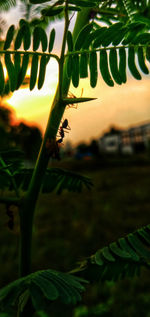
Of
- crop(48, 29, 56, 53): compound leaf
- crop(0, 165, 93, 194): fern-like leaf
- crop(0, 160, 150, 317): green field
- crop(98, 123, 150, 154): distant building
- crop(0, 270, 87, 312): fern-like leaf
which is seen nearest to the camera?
crop(0, 270, 87, 312): fern-like leaf

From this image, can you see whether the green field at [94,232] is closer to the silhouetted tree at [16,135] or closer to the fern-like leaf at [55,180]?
the silhouetted tree at [16,135]

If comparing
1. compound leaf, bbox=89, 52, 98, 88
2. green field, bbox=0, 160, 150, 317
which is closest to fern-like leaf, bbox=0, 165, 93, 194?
compound leaf, bbox=89, 52, 98, 88

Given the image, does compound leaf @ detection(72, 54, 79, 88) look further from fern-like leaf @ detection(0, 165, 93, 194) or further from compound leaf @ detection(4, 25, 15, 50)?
fern-like leaf @ detection(0, 165, 93, 194)

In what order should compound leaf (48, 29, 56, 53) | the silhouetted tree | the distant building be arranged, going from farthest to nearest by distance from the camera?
the distant building
the silhouetted tree
compound leaf (48, 29, 56, 53)

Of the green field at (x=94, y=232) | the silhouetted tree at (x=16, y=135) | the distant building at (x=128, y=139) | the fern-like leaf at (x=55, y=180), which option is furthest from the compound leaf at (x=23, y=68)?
the distant building at (x=128, y=139)

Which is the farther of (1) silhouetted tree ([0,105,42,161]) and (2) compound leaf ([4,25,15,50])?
(1) silhouetted tree ([0,105,42,161])

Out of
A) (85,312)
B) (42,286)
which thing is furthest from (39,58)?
(85,312)
